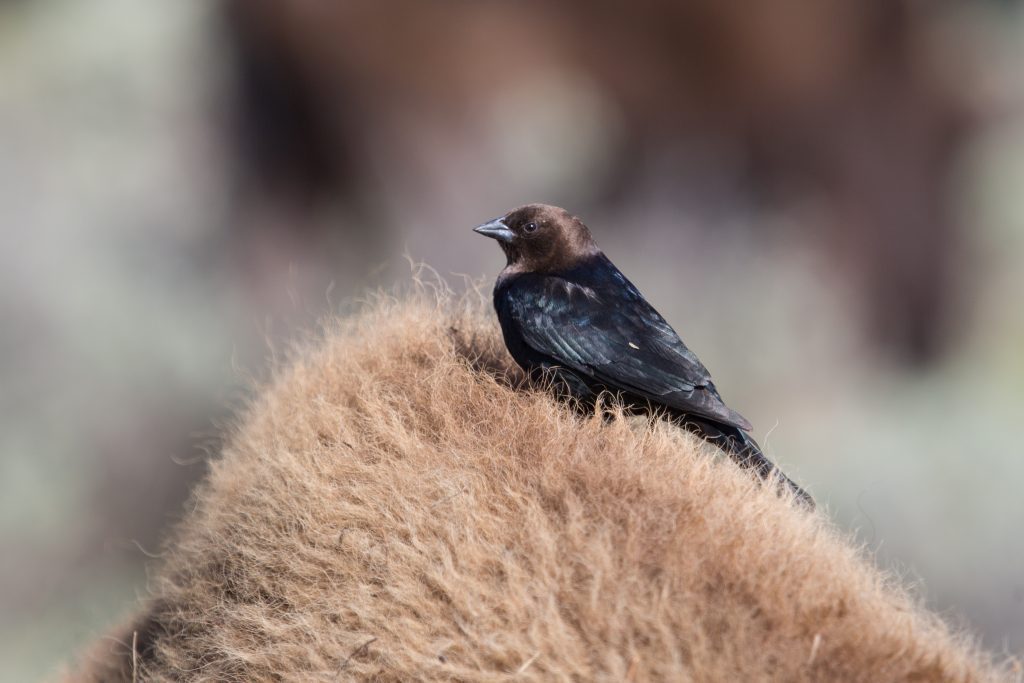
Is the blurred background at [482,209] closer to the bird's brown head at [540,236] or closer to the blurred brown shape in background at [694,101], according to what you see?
the blurred brown shape in background at [694,101]

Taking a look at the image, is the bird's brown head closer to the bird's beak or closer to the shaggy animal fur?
the bird's beak

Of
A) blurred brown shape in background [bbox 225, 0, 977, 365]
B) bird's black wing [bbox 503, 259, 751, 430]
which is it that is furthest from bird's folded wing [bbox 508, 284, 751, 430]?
blurred brown shape in background [bbox 225, 0, 977, 365]

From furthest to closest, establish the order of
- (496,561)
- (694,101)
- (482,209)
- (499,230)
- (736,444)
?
(694,101)
(482,209)
(499,230)
(736,444)
(496,561)

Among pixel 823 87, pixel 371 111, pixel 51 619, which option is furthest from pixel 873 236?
pixel 51 619

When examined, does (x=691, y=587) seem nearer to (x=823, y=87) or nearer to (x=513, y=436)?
(x=513, y=436)

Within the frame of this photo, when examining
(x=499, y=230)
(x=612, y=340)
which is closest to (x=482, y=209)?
(x=499, y=230)

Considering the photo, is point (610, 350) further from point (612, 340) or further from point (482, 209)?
point (482, 209)

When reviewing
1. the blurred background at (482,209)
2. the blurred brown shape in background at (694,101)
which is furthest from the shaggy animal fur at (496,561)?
the blurred brown shape in background at (694,101)
